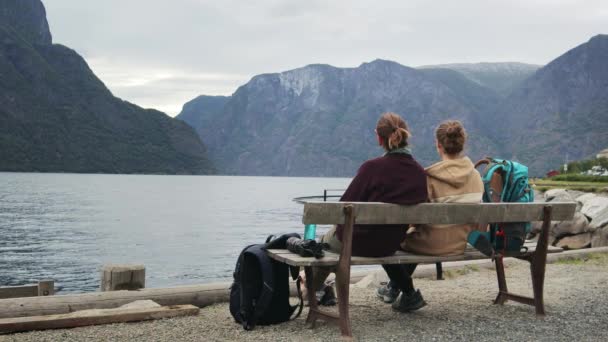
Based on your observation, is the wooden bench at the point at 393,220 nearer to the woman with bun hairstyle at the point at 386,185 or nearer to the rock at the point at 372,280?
the woman with bun hairstyle at the point at 386,185

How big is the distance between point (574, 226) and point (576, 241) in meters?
0.52

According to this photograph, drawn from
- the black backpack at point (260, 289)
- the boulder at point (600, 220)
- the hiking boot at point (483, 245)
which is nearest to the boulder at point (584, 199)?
the boulder at point (600, 220)

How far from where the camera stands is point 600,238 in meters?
18.6

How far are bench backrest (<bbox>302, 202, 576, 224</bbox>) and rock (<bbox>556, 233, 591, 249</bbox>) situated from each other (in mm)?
14200

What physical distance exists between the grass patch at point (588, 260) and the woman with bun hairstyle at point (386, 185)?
716 centimetres

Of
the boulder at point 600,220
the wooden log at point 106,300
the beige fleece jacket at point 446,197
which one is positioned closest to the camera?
the beige fleece jacket at point 446,197

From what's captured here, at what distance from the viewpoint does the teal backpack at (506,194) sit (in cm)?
647

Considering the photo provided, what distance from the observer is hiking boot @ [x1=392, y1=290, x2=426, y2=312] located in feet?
21.0

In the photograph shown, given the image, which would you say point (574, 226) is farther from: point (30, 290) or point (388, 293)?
point (30, 290)

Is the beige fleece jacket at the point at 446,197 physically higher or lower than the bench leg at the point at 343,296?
higher

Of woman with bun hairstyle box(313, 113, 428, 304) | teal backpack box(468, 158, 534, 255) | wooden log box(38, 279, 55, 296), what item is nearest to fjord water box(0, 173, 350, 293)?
wooden log box(38, 279, 55, 296)

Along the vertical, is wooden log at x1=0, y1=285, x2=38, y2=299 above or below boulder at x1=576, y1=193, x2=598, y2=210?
below

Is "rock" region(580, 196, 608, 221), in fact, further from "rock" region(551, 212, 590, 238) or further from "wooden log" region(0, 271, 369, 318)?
"wooden log" region(0, 271, 369, 318)

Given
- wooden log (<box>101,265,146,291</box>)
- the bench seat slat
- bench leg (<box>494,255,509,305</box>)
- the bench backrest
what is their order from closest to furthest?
the bench backrest, the bench seat slat, bench leg (<box>494,255,509,305</box>), wooden log (<box>101,265,146,291</box>)
